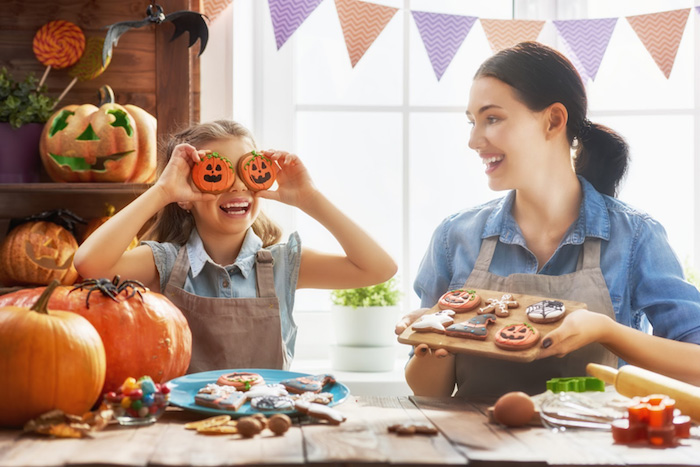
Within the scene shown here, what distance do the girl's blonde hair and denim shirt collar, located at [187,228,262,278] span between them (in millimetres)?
82

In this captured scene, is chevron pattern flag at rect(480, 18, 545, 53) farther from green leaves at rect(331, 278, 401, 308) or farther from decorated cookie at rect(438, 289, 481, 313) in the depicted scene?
decorated cookie at rect(438, 289, 481, 313)

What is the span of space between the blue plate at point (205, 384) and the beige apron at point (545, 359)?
1.49 feet

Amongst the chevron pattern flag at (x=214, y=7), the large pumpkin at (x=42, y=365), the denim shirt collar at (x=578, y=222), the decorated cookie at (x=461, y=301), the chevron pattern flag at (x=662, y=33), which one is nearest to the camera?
the large pumpkin at (x=42, y=365)

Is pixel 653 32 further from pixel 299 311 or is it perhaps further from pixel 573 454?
pixel 573 454

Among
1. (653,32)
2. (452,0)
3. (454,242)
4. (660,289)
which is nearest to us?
(660,289)

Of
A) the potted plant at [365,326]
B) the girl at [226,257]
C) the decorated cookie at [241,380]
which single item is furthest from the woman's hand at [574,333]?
the potted plant at [365,326]

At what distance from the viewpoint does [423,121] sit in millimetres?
2945

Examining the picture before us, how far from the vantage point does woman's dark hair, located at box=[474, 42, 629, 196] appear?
6.13 ft

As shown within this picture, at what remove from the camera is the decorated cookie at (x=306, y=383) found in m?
1.30

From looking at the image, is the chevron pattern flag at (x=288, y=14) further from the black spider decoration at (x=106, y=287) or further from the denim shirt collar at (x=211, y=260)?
the black spider decoration at (x=106, y=287)

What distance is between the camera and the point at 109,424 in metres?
1.13

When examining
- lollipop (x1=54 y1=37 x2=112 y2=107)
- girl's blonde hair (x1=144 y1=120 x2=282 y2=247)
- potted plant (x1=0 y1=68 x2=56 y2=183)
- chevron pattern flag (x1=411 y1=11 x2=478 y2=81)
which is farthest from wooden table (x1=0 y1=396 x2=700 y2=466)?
chevron pattern flag (x1=411 y1=11 x2=478 y2=81)

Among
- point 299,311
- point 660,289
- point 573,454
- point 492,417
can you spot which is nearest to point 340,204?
point 299,311

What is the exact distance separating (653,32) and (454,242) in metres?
1.27
